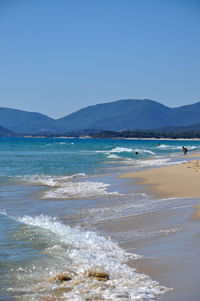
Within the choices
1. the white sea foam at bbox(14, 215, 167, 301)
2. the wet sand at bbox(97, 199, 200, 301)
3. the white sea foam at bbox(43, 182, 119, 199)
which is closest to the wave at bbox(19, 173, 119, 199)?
the white sea foam at bbox(43, 182, 119, 199)

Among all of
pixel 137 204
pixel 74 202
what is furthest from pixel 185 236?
pixel 74 202

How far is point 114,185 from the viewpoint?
1756 centimetres

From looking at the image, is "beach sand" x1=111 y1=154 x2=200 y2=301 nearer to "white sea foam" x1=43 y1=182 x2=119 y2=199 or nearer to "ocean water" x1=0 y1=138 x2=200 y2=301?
"ocean water" x1=0 y1=138 x2=200 y2=301

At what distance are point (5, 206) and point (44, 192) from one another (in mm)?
3564

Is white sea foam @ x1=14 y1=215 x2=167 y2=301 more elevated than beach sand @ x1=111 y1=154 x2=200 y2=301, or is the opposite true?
beach sand @ x1=111 y1=154 x2=200 y2=301

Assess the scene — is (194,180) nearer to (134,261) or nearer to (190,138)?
(134,261)

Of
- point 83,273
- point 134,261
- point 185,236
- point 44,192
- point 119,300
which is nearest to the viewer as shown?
point 119,300

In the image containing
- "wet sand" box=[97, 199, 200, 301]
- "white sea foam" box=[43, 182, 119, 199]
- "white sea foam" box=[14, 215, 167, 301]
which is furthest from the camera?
Result: "white sea foam" box=[43, 182, 119, 199]

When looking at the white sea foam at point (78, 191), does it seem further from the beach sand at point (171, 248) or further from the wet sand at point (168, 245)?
the wet sand at point (168, 245)

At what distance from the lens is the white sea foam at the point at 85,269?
5.28 metres

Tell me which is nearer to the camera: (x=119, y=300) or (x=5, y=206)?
(x=119, y=300)

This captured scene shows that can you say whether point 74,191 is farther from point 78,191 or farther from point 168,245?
point 168,245

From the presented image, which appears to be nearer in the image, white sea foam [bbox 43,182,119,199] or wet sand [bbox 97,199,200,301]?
wet sand [bbox 97,199,200,301]

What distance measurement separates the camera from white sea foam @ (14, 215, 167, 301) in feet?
17.3
